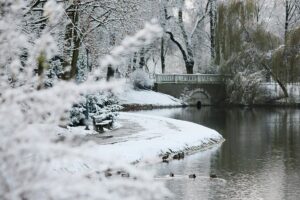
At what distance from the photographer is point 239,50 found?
139 ft

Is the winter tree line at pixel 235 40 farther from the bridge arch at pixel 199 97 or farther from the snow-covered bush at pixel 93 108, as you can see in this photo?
the snow-covered bush at pixel 93 108

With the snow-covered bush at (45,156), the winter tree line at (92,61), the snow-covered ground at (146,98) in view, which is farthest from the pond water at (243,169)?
the snow-covered ground at (146,98)

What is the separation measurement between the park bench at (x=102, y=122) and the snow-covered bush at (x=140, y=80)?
2302 cm

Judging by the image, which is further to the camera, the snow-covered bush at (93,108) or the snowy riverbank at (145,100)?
the snowy riverbank at (145,100)

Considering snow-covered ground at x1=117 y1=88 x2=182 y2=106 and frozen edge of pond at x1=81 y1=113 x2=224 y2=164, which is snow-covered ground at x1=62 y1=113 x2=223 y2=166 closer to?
frozen edge of pond at x1=81 y1=113 x2=224 y2=164

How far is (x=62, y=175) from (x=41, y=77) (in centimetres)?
62

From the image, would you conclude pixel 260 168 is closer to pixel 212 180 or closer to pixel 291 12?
pixel 212 180

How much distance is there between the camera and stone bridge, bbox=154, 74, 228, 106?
4578cm

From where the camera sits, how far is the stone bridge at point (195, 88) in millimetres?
45781

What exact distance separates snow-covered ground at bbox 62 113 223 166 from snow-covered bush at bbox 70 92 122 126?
496mm

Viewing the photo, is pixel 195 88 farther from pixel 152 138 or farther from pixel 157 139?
pixel 157 139

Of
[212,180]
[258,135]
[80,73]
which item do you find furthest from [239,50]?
[212,180]

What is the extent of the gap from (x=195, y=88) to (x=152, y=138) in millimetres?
28799

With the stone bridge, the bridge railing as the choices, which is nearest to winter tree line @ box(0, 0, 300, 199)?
the bridge railing
